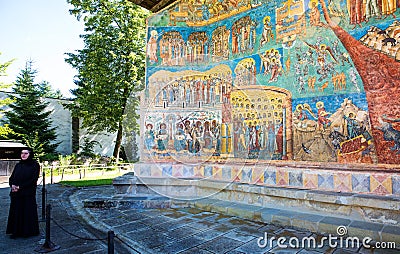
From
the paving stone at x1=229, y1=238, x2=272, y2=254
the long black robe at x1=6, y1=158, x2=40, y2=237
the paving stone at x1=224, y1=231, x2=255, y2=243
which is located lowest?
the paving stone at x1=224, y1=231, x2=255, y2=243

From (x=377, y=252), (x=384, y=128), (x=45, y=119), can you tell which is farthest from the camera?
(x=45, y=119)

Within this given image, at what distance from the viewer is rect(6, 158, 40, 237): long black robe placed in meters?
4.77

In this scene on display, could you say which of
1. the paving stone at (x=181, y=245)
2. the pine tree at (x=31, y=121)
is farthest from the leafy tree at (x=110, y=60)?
the paving stone at (x=181, y=245)

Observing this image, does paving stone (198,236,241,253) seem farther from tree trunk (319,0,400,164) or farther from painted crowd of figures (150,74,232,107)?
painted crowd of figures (150,74,232,107)

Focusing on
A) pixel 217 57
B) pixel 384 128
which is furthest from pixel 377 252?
pixel 217 57

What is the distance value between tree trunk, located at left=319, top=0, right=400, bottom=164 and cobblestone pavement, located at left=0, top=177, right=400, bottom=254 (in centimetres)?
193

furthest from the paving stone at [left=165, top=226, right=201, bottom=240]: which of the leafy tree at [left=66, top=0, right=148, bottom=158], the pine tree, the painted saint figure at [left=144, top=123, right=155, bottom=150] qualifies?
the pine tree

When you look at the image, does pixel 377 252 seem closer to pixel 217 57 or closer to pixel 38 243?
pixel 38 243

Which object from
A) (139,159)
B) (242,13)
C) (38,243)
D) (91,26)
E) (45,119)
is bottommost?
(38,243)

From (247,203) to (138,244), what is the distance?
9.98ft

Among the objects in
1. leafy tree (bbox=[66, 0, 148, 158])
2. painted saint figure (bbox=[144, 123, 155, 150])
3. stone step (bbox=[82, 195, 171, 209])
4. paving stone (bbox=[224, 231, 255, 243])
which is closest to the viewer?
paving stone (bbox=[224, 231, 255, 243])

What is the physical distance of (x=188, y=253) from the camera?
3.90m

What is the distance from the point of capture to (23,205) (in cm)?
486

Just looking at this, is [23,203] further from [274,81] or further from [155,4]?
[155,4]
